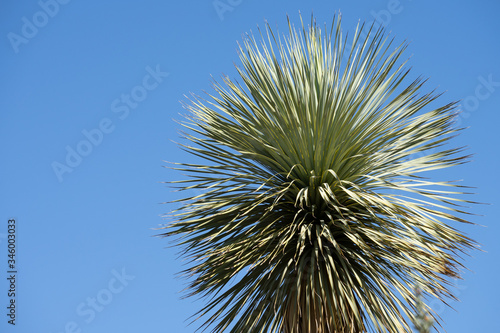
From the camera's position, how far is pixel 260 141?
17.6ft

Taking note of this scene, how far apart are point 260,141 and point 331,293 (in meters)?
1.55

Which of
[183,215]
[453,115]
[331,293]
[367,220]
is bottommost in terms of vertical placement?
[331,293]

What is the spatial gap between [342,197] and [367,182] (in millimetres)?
307

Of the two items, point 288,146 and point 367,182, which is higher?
point 288,146

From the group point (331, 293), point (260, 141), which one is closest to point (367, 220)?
point (331, 293)

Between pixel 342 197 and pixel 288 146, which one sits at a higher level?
pixel 288 146

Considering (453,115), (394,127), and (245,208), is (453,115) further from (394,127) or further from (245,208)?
(245,208)

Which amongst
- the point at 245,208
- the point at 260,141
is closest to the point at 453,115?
the point at 260,141

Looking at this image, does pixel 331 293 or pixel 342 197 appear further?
pixel 342 197

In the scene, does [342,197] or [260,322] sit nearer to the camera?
[260,322]

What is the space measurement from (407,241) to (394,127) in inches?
46.4

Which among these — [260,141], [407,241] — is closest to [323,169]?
[260,141]

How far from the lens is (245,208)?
A: 5031 millimetres

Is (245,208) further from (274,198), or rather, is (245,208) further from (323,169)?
(323,169)
